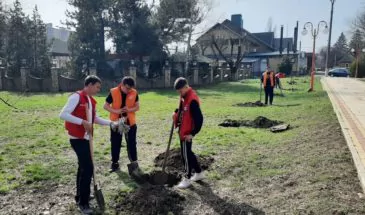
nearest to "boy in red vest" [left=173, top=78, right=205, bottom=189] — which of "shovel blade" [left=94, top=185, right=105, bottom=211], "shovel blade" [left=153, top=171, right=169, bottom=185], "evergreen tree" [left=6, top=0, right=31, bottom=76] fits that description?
"shovel blade" [left=153, top=171, right=169, bottom=185]

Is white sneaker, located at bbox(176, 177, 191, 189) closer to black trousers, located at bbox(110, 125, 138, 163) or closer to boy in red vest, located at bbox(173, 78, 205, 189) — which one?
boy in red vest, located at bbox(173, 78, 205, 189)

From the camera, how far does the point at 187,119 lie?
5582 mm

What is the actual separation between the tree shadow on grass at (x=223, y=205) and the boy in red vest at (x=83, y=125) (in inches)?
65.0

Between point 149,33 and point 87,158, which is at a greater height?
point 149,33

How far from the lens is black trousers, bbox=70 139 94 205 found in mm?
4574

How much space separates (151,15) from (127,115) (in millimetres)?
28999

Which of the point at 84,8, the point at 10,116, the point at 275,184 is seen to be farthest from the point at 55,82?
the point at 275,184

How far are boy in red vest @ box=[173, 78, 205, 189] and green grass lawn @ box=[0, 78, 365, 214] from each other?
1.74ft

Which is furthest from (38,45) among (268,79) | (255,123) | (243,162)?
(243,162)

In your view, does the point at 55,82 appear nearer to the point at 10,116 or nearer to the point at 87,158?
the point at 10,116

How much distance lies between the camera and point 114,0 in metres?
32.0

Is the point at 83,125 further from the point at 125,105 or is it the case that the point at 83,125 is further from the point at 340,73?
the point at 340,73

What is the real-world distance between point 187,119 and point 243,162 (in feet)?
6.74

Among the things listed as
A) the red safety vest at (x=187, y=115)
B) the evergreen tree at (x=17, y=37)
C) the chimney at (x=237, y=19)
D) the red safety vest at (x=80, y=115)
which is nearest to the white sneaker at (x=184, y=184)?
the red safety vest at (x=187, y=115)
